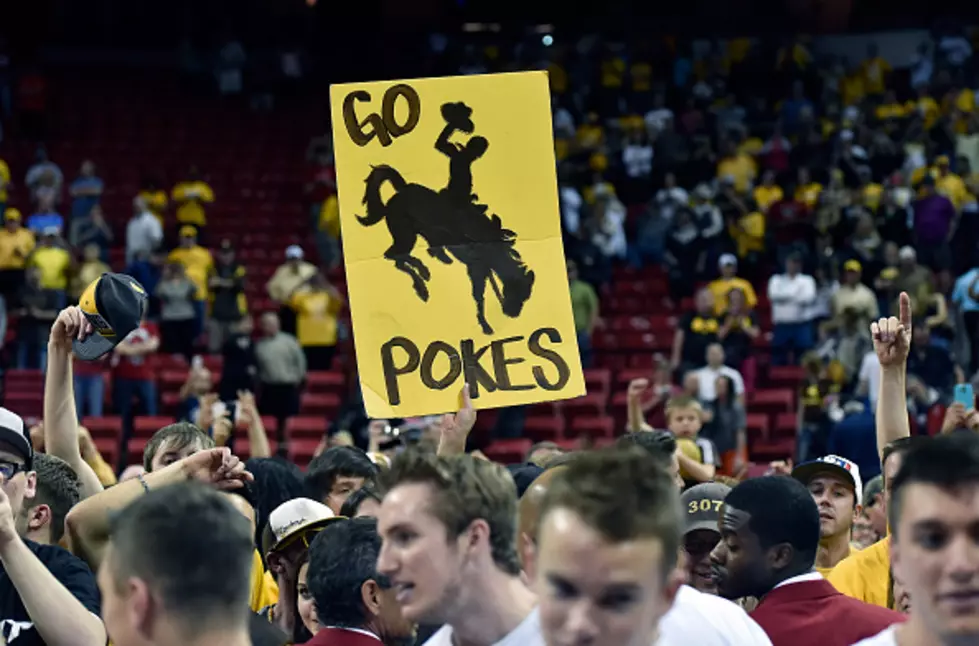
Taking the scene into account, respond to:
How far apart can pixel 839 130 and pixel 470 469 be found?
19740 millimetres

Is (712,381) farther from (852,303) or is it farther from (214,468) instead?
(214,468)

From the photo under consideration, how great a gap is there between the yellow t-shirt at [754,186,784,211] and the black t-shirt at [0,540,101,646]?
1717 cm

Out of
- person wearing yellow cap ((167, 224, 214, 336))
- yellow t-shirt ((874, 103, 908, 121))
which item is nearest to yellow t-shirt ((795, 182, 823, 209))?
yellow t-shirt ((874, 103, 908, 121))

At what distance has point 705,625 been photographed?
385cm

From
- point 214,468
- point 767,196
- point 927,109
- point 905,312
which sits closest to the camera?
point 214,468

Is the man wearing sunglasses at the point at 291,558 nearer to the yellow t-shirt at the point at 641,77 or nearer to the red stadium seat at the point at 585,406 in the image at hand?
the red stadium seat at the point at 585,406

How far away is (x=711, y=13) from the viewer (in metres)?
27.6

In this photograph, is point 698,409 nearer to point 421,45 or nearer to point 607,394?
point 607,394

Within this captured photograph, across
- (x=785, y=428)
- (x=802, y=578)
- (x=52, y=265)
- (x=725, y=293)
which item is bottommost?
(x=785, y=428)

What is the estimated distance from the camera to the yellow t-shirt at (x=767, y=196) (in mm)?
21031

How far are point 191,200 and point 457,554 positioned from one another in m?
18.3

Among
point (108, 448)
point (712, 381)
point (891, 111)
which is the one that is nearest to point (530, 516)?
point (712, 381)

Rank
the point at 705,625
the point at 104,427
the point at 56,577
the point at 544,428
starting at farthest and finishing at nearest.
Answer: the point at 544,428 → the point at 104,427 → the point at 56,577 → the point at 705,625

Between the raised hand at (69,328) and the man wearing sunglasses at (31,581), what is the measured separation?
754mm
